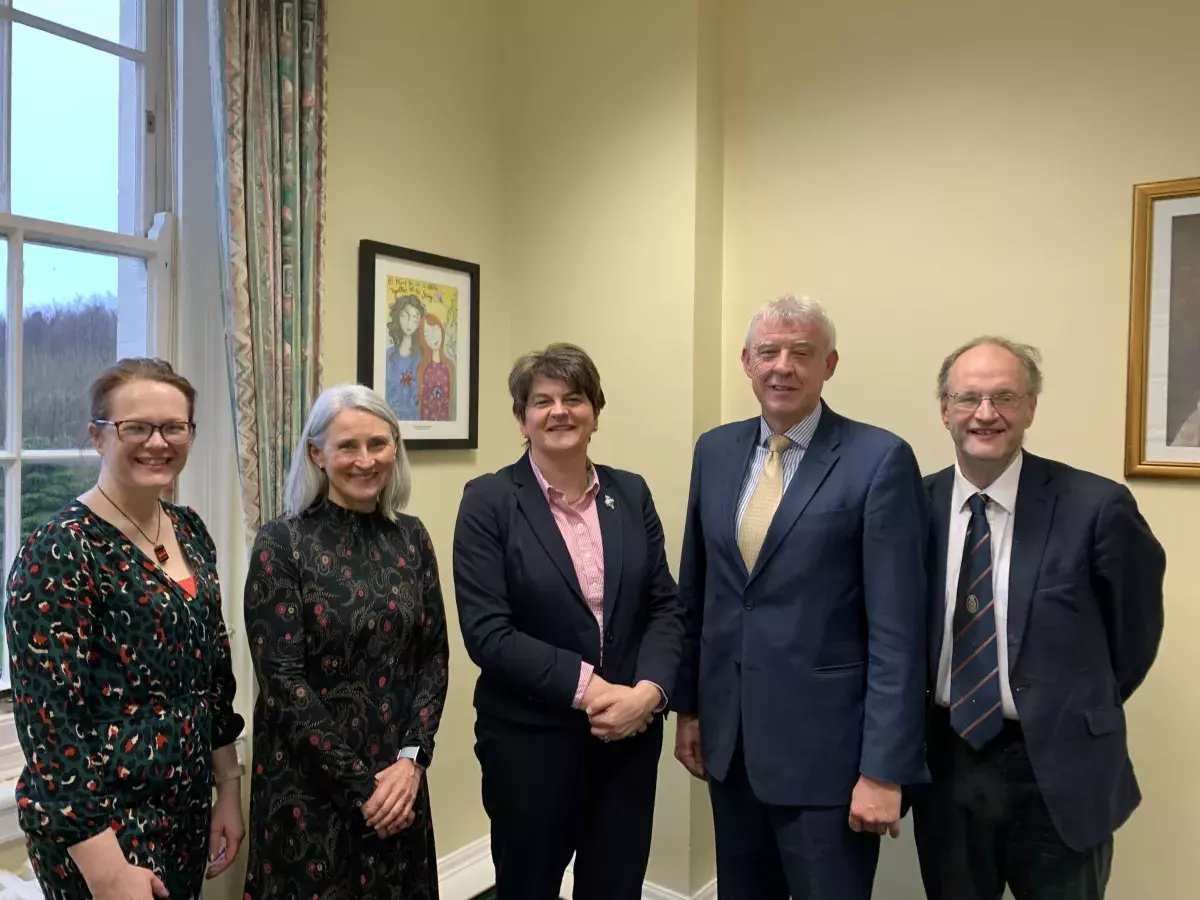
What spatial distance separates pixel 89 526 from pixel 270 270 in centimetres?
97

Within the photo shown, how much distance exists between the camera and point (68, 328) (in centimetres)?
206

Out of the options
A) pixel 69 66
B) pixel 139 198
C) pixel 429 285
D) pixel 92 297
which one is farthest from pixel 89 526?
pixel 429 285

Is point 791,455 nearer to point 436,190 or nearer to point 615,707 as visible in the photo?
point 615,707

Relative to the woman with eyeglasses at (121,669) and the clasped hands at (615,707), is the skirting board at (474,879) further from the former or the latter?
the woman with eyeglasses at (121,669)

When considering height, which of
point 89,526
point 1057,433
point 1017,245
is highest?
point 1017,245

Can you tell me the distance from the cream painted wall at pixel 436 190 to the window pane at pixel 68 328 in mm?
525

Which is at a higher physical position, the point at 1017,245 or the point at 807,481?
the point at 1017,245

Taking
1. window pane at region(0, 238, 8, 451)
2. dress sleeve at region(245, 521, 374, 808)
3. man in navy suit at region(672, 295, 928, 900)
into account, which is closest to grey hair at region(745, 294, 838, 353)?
man in navy suit at region(672, 295, 928, 900)

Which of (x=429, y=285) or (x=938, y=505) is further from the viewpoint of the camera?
(x=429, y=285)

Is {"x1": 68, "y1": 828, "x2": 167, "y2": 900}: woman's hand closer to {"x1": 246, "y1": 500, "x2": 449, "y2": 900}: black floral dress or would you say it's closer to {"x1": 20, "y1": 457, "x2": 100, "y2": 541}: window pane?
{"x1": 246, "y1": 500, "x2": 449, "y2": 900}: black floral dress

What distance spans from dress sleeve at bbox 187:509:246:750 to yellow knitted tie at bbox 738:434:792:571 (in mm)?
1012

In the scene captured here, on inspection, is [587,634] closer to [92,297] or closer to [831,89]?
[92,297]

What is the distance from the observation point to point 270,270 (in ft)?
7.13

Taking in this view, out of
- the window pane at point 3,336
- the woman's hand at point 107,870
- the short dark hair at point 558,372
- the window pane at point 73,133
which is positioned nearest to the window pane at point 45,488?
the window pane at point 3,336
